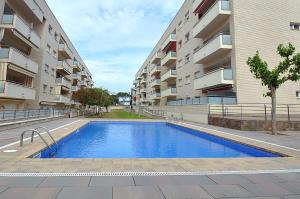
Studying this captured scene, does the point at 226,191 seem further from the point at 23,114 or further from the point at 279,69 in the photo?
the point at 23,114

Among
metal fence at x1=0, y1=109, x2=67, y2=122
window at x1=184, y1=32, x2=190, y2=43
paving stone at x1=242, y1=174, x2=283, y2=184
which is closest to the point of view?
paving stone at x1=242, y1=174, x2=283, y2=184

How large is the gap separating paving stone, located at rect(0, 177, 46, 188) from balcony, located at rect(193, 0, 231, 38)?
2081cm

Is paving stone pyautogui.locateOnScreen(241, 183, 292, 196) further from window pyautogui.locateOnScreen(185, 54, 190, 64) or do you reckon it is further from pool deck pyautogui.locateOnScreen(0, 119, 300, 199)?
window pyautogui.locateOnScreen(185, 54, 190, 64)

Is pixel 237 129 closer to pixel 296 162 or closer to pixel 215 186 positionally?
pixel 296 162

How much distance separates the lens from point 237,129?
16.2 meters

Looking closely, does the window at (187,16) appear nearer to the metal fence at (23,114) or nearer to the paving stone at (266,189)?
the metal fence at (23,114)

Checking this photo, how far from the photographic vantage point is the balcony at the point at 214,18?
2133cm

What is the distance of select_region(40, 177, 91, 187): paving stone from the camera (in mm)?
4656

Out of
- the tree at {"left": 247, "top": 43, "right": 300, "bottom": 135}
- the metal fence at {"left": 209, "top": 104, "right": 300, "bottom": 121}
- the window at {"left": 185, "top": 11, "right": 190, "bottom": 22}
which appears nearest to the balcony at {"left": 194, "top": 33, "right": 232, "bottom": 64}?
the metal fence at {"left": 209, "top": 104, "right": 300, "bottom": 121}

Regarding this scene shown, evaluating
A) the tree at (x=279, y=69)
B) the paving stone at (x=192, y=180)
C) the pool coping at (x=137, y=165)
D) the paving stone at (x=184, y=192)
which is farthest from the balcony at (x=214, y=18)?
the paving stone at (x=184, y=192)

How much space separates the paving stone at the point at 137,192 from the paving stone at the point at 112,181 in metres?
0.27

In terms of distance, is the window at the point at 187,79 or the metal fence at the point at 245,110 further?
the window at the point at 187,79

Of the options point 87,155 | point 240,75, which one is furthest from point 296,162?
point 240,75

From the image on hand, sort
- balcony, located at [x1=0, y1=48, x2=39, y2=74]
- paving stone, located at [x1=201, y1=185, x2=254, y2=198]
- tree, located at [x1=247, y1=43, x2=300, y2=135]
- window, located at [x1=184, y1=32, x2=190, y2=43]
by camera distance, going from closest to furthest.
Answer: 1. paving stone, located at [x1=201, y1=185, x2=254, y2=198]
2. tree, located at [x1=247, y1=43, x2=300, y2=135]
3. balcony, located at [x1=0, y1=48, x2=39, y2=74]
4. window, located at [x1=184, y1=32, x2=190, y2=43]
